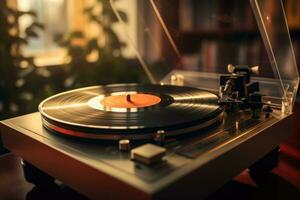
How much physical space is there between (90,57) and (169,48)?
863 mm

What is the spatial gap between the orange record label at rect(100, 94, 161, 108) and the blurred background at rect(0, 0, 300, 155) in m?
0.41

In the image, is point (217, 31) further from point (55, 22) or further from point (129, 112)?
point (129, 112)

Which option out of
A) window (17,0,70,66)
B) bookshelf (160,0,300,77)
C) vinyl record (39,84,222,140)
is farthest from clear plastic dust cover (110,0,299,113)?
window (17,0,70,66)

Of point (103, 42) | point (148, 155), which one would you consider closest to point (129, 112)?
point (148, 155)

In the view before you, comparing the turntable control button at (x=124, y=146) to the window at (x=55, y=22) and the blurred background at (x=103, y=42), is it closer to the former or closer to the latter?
the blurred background at (x=103, y=42)

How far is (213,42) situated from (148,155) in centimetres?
157

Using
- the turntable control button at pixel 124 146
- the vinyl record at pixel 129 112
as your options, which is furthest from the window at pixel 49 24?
the turntable control button at pixel 124 146

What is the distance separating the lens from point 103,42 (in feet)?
7.59

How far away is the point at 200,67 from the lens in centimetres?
159

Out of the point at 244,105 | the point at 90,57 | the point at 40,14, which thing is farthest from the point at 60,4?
the point at 244,105

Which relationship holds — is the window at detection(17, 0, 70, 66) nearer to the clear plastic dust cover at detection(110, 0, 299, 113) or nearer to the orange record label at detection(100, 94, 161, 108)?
the clear plastic dust cover at detection(110, 0, 299, 113)

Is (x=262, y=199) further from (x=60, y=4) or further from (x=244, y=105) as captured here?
(x=60, y=4)

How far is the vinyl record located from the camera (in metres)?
0.73

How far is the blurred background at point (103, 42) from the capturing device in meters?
1.54
